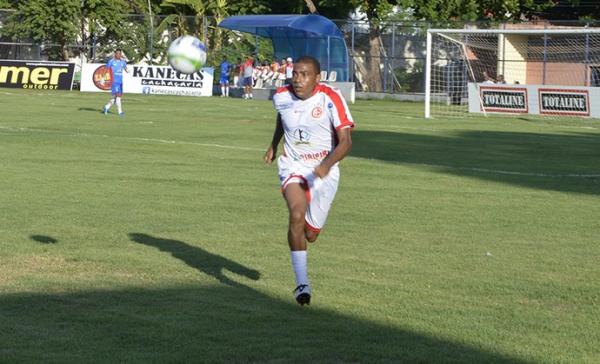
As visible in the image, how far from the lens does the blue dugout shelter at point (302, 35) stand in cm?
5272

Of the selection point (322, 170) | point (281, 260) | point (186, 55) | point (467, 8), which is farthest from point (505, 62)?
point (322, 170)

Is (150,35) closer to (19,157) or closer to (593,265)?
(19,157)

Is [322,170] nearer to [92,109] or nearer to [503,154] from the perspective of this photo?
[503,154]

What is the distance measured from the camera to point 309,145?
9.39 meters

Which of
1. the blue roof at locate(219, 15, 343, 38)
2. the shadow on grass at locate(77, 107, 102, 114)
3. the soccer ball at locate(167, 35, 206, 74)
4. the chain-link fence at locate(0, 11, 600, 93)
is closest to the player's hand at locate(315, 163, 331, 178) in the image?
the soccer ball at locate(167, 35, 206, 74)

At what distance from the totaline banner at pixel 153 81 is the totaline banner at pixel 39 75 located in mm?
820

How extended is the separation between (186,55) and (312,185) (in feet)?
46.4

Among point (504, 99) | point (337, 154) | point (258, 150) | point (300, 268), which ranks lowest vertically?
point (258, 150)

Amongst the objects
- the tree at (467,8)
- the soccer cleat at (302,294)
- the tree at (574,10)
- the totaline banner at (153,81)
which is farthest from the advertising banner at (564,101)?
the soccer cleat at (302,294)

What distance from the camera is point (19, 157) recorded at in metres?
21.1

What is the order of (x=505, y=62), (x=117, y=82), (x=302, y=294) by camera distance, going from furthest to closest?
(x=505, y=62)
(x=117, y=82)
(x=302, y=294)

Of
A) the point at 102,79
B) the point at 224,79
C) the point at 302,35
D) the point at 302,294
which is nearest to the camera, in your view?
the point at 302,294

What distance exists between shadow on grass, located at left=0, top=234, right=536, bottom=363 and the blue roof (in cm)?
4357

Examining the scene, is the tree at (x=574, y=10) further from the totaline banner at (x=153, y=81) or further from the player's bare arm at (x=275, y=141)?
the player's bare arm at (x=275, y=141)
